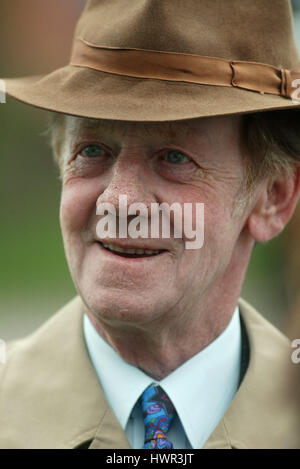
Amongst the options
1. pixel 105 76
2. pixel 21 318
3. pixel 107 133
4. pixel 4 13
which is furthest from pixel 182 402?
pixel 4 13

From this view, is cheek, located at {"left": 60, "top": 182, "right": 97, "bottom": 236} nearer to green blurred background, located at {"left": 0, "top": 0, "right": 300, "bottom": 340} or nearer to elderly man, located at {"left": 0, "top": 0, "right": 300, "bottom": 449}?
elderly man, located at {"left": 0, "top": 0, "right": 300, "bottom": 449}

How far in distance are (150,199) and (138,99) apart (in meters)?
0.29

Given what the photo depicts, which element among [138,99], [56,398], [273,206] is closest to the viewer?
[138,99]

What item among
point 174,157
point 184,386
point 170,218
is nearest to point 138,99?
point 174,157

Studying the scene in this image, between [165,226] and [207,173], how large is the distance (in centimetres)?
23

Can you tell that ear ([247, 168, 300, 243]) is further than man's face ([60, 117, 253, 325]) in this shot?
Yes

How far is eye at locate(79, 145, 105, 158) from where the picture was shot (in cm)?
206

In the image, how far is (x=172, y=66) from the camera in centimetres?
193

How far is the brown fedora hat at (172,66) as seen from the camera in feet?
6.21

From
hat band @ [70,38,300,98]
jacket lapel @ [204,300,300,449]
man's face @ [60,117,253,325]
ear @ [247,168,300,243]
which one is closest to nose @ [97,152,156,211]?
man's face @ [60,117,253,325]

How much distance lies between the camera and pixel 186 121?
6.45 feet

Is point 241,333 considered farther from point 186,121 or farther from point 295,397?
point 186,121

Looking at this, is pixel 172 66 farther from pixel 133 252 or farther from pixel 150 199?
pixel 133 252

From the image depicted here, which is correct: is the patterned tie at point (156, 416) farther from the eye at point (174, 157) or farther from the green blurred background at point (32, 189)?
the green blurred background at point (32, 189)
